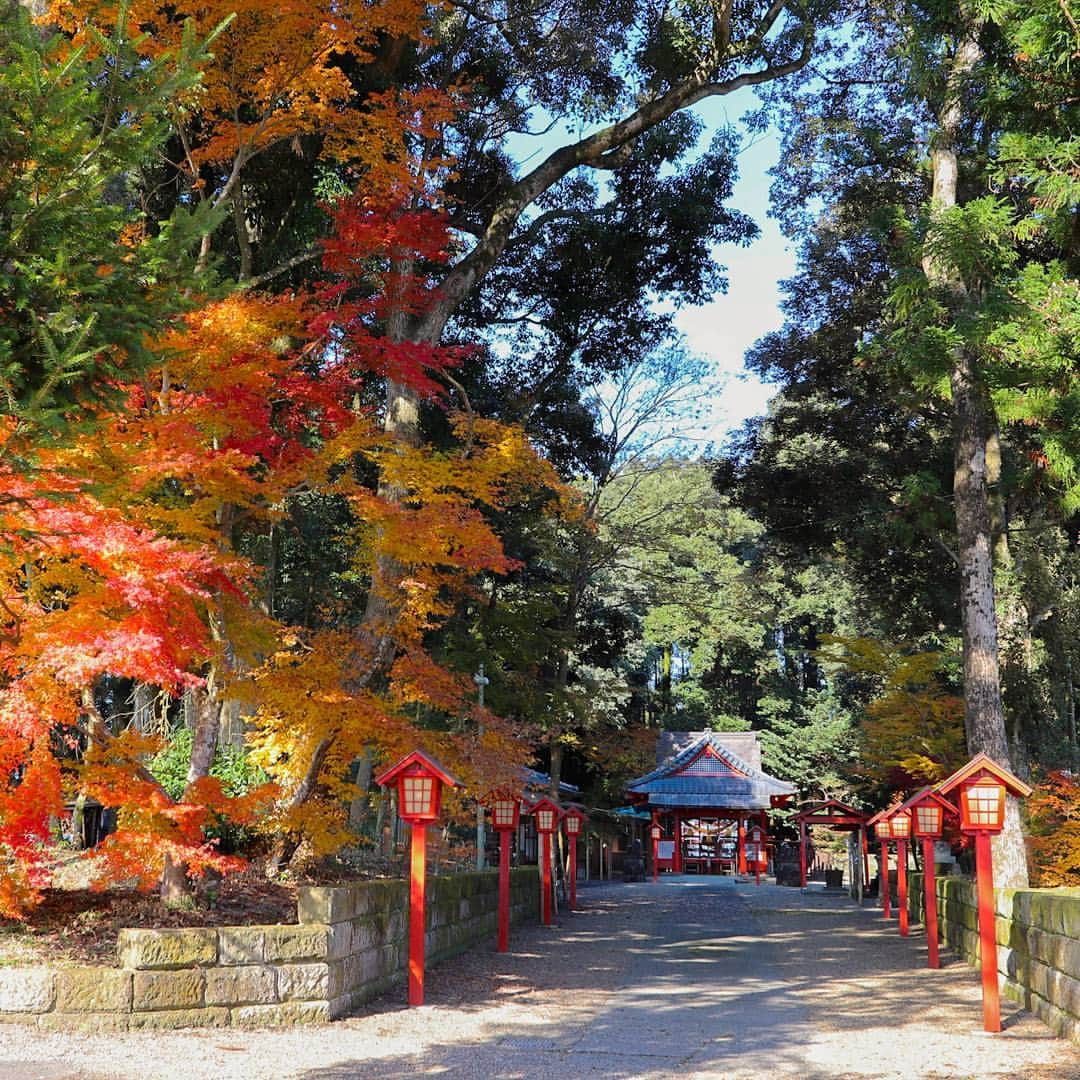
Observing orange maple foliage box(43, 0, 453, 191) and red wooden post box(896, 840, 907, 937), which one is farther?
red wooden post box(896, 840, 907, 937)

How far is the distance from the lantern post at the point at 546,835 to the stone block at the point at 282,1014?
944cm

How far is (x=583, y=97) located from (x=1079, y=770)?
1524 cm

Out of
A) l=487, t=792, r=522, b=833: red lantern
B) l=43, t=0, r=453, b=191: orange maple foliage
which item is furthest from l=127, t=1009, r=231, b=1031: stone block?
l=43, t=0, r=453, b=191: orange maple foliage

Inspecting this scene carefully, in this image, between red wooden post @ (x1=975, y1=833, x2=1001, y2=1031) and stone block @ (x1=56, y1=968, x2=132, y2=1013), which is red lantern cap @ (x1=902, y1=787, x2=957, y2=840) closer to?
red wooden post @ (x1=975, y1=833, x2=1001, y2=1031)

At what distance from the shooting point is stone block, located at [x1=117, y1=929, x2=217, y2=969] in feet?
23.8

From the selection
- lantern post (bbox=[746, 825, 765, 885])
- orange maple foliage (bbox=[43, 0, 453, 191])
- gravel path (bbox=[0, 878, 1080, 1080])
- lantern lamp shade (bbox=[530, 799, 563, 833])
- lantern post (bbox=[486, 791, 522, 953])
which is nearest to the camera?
gravel path (bbox=[0, 878, 1080, 1080])

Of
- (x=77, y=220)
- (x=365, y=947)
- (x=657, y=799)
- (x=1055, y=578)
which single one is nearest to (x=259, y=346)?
(x=77, y=220)

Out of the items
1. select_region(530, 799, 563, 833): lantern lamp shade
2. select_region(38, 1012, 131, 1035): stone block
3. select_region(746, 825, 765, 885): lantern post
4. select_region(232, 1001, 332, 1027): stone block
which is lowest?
select_region(746, 825, 765, 885): lantern post

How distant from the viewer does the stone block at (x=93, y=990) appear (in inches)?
277

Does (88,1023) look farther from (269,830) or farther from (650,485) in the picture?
(650,485)

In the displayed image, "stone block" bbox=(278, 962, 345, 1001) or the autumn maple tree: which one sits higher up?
the autumn maple tree

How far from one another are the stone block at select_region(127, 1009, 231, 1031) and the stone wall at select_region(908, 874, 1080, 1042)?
570cm

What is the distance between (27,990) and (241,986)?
1.35 metres

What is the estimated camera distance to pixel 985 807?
861 centimetres
